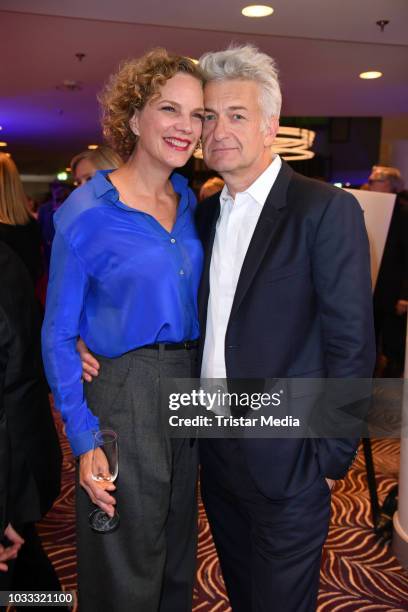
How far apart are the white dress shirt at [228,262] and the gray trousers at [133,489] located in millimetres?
99

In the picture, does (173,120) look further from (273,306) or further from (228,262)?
(273,306)

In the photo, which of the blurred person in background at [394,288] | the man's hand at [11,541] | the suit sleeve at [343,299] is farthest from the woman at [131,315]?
the blurred person in background at [394,288]

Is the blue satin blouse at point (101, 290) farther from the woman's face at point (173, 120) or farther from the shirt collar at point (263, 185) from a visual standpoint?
the shirt collar at point (263, 185)

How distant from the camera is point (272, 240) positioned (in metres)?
1.65

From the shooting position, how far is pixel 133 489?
1.75m

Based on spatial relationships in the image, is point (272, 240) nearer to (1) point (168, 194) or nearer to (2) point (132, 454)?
(1) point (168, 194)

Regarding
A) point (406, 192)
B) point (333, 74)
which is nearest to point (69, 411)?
point (406, 192)

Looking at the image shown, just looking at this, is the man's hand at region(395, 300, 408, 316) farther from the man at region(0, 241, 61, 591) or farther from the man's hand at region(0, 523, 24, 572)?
the man's hand at region(0, 523, 24, 572)

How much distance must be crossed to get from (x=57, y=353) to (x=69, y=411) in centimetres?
17

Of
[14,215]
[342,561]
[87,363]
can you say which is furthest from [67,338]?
[14,215]

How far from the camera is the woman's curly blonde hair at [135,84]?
67.7 inches

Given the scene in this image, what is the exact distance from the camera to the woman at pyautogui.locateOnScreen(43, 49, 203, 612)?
65.6 inches

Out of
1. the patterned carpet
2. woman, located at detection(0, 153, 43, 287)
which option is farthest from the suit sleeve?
woman, located at detection(0, 153, 43, 287)

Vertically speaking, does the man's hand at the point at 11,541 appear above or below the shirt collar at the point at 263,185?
below
